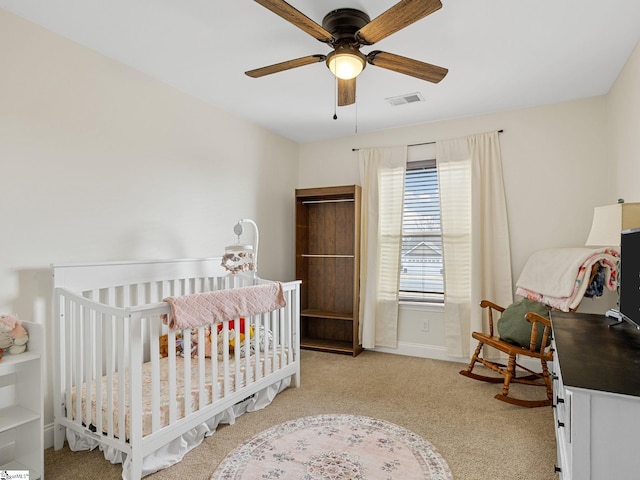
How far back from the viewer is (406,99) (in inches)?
129

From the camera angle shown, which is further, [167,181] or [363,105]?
[363,105]

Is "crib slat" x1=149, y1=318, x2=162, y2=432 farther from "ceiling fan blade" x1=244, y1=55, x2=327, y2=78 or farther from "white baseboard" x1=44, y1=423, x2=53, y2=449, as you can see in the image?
"ceiling fan blade" x1=244, y1=55, x2=327, y2=78

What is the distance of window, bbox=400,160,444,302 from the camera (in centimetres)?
394

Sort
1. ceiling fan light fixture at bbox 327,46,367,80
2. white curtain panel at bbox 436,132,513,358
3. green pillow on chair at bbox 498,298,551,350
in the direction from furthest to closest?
white curtain panel at bbox 436,132,513,358 < green pillow on chair at bbox 498,298,551,350 < ceiling fan light fixture at bbox 327,46,367,80

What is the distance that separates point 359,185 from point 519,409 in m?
2.54

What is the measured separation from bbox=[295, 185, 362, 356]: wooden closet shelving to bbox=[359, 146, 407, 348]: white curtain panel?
0.19m

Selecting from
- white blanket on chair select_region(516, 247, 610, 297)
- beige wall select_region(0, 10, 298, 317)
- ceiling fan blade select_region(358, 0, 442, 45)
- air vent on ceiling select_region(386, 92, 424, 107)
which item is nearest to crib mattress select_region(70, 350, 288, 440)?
beige wall select_region(0, 10, 298, 317)

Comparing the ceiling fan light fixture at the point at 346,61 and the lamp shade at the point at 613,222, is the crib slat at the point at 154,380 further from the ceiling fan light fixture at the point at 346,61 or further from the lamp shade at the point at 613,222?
the lamp shade at the point at 613,222

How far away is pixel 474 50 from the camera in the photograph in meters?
2.42

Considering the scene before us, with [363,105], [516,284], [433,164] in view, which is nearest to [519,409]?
[516,284]

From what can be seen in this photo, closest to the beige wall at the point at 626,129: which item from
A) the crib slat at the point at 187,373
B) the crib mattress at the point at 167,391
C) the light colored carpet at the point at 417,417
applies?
the light colored carpet at the point at 417,417

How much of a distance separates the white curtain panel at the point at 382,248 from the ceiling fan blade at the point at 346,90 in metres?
1.70

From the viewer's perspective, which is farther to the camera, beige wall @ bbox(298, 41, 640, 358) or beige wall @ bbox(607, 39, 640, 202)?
beige wall @ bbox(298, 41, 640, 358)

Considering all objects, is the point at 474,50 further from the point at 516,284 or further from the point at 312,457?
the point at 312,457
